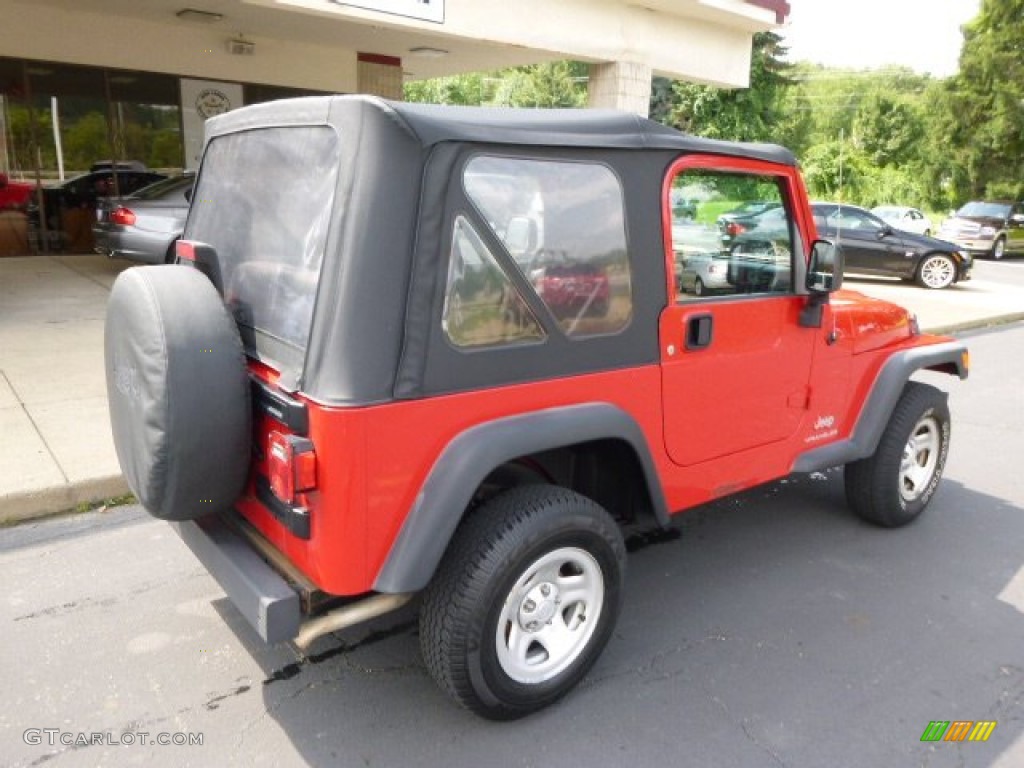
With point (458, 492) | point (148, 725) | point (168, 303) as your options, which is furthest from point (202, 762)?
point (168, 303)

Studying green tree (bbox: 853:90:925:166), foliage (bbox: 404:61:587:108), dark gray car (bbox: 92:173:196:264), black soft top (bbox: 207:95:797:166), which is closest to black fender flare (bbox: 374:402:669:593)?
black soft top (bbox: 207:95:797:166)

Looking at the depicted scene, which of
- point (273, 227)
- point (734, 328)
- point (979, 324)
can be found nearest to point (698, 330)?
point (734, 328)

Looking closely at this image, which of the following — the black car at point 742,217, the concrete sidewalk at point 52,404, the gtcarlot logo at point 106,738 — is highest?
the black car at point 742,217

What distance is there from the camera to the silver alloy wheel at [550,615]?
2.55m

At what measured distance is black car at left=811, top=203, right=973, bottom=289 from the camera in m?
Result: 14.7

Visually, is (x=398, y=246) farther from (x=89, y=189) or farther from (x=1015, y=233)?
(x=1015, y=233)

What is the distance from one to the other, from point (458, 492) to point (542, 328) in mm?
610

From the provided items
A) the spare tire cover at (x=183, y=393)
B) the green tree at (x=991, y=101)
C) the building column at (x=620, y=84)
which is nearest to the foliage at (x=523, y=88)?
the green tree at (x=991, y=101)

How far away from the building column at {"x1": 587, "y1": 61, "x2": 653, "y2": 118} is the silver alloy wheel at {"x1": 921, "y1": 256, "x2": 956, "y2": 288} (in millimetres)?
6761

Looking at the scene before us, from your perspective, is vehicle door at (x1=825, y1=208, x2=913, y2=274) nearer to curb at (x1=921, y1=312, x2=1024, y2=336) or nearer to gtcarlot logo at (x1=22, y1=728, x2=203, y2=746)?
curb at (x1=921, y1=312, x2=1024, y2=336)

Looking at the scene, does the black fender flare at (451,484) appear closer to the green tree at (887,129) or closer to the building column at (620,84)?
the building column at (620,84)

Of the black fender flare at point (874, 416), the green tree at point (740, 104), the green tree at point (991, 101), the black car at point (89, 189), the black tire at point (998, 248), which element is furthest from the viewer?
the green tree at point (740, 104)

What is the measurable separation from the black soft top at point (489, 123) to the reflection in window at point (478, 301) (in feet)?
0.92

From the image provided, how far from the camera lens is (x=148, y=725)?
257cm
